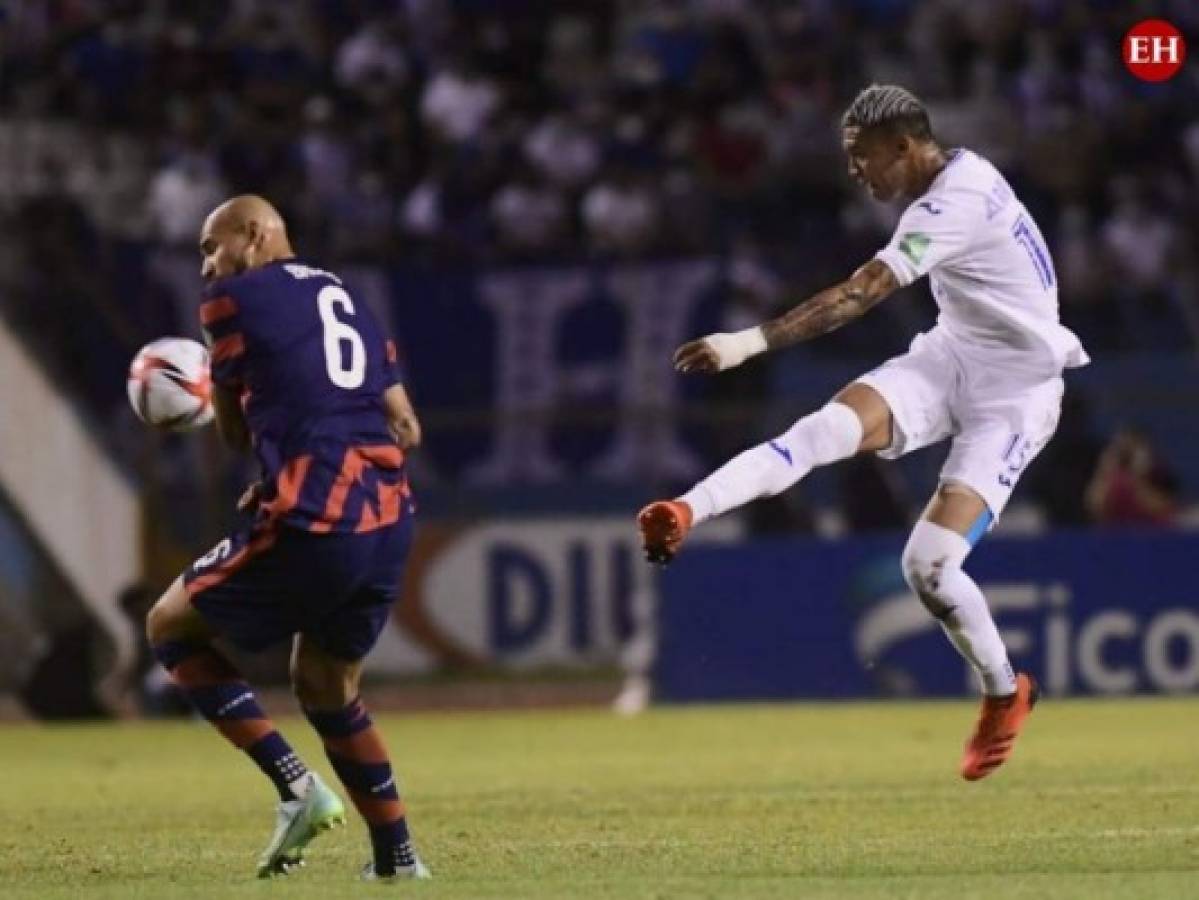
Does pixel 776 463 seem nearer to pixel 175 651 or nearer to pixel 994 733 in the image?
pixel 994 733

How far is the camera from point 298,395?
8750 mm

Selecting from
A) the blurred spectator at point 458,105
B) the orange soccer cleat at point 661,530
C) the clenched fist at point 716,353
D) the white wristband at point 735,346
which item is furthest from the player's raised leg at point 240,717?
the blurred spectator at point 458,105

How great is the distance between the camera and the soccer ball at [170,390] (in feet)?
32.1

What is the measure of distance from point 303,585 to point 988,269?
3.56 metres

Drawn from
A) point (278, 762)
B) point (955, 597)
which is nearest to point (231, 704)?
point (278, 762)

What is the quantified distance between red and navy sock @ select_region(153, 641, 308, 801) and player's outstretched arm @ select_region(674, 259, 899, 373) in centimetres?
186

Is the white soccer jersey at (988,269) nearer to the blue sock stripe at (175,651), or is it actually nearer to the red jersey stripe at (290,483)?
the red jersey stripe at (290,483)

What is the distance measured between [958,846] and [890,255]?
2.19 meters

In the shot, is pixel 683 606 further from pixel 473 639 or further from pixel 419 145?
pixel 419 145

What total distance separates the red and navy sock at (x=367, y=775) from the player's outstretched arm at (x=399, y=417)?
0.85m

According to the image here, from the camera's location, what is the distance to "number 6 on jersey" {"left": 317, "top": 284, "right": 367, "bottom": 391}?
28.9ft

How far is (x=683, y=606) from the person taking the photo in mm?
20984

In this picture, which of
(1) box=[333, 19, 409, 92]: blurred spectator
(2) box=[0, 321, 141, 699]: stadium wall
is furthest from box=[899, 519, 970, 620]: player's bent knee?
(1) box=[333, 19, 409, 92]: blurred spectator

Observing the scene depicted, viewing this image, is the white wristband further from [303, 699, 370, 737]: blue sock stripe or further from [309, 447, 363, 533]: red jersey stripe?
A: [303, 699, 370, 737]: blue sock stripe
